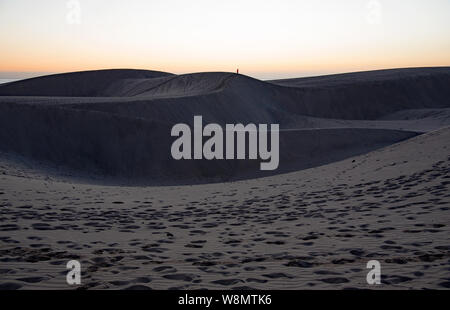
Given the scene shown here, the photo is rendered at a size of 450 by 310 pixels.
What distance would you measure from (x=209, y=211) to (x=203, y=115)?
19.2 meters

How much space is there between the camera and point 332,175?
10.8 metres

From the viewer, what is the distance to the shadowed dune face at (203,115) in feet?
56.5

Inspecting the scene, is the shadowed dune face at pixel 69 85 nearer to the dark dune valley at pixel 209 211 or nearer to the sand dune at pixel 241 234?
the dark dune valley at pixel 209 211

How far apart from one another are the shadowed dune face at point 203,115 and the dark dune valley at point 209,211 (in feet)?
0.30

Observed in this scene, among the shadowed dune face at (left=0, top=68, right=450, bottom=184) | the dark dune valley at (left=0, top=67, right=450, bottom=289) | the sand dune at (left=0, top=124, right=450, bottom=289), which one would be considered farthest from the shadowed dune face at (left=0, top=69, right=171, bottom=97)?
the sand dune at (left=0, top=124, right=450, bottom=289)

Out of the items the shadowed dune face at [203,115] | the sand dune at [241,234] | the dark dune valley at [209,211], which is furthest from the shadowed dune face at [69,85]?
the sand dune at [241,234]

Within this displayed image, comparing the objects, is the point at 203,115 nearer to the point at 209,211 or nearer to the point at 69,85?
the point at 209,211

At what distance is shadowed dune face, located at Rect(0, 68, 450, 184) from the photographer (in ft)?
56.5

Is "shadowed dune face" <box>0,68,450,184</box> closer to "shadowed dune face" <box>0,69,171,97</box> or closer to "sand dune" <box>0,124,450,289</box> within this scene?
"shadowed dune face" <box>0,69,171,97</box>

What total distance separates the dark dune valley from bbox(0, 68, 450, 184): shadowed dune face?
0.30 ft

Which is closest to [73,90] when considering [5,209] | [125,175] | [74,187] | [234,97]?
[234,97]

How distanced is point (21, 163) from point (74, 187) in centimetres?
513
